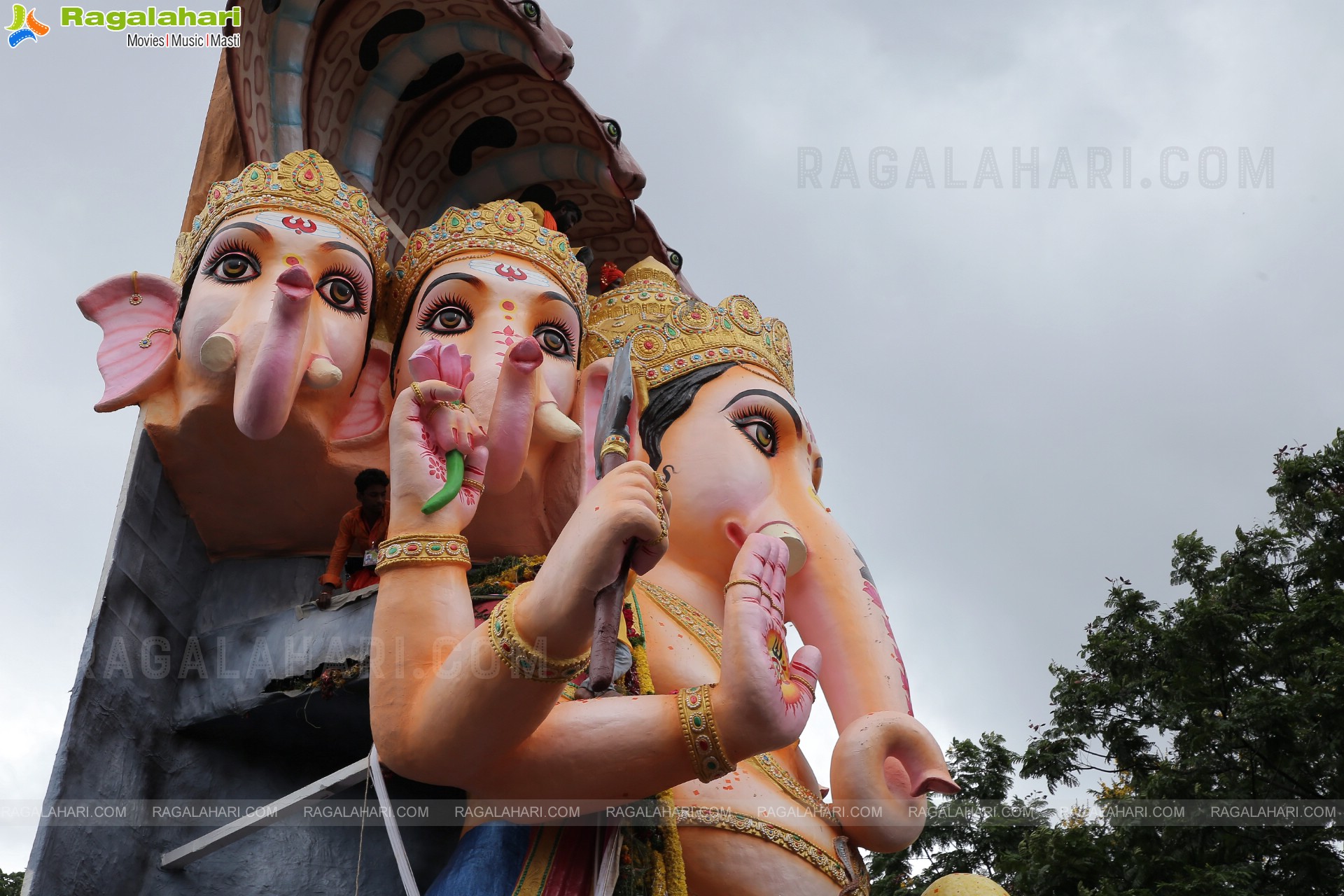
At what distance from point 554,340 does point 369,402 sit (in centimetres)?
87

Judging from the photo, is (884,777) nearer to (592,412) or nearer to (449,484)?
(592,412)

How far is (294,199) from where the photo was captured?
6102 millimetres

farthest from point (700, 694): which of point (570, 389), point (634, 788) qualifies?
point (570, 389)

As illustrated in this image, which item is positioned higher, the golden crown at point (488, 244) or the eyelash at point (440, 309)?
the golden crown at point (488, 244)

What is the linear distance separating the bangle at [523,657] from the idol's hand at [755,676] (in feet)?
1.55

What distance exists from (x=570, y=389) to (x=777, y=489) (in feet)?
3.63

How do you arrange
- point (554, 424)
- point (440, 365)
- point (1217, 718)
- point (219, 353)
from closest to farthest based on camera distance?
1. point (440, 365)
2. point (219, 353)
3. point (554, 424)
4. point (1217, 718)

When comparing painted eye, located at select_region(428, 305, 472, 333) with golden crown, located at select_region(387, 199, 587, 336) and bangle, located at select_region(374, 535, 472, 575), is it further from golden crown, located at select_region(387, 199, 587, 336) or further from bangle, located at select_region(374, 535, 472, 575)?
bangle, located at select_region(374, 535, 472, 575)

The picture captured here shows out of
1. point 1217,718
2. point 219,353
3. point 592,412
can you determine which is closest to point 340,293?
point 219,353

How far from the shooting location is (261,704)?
223 inches

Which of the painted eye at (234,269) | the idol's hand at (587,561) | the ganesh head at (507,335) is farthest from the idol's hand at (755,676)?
the painted eye at (234,269)

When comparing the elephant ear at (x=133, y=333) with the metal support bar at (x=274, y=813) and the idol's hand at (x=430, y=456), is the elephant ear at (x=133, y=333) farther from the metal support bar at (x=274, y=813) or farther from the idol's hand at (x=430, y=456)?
the metal support bar at (x=274, y=813)

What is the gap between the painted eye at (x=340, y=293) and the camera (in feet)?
19.6

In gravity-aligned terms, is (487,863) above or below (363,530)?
below
